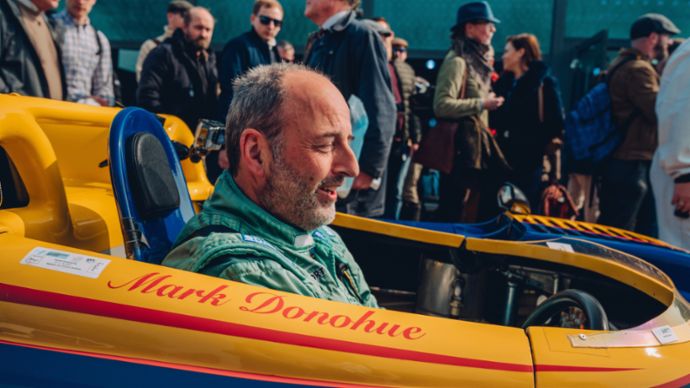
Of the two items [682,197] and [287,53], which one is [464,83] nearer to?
[682,197]

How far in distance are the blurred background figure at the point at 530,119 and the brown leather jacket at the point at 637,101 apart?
1.19ft

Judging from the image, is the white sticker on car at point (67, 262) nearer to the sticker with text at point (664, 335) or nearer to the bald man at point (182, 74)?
the sticker with text at point (664, 335)

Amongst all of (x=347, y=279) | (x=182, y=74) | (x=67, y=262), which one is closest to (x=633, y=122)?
(x=182, y=74)

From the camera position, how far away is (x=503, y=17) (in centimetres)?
650

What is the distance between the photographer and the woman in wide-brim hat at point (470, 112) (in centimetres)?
385

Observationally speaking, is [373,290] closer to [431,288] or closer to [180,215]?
[431,288]

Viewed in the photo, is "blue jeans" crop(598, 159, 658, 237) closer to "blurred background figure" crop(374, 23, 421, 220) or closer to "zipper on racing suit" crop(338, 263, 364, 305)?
"blurred background figure" crop(374, 23, 421, 220)

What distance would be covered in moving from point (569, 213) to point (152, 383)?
2936 millimetres

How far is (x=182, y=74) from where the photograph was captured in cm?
402

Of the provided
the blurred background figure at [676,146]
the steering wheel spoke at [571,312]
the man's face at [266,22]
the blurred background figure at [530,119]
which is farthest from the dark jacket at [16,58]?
the blurred background figure at [676,146]

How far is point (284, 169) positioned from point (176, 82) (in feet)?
8.88

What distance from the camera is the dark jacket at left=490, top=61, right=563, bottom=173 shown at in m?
4.06

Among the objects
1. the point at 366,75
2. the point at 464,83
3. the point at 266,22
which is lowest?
the point at 464,83

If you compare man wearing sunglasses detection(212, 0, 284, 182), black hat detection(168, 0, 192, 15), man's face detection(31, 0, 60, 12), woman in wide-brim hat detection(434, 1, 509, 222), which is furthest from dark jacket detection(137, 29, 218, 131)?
woman in wide-brim hat detection(434, 1, 509, 222)
